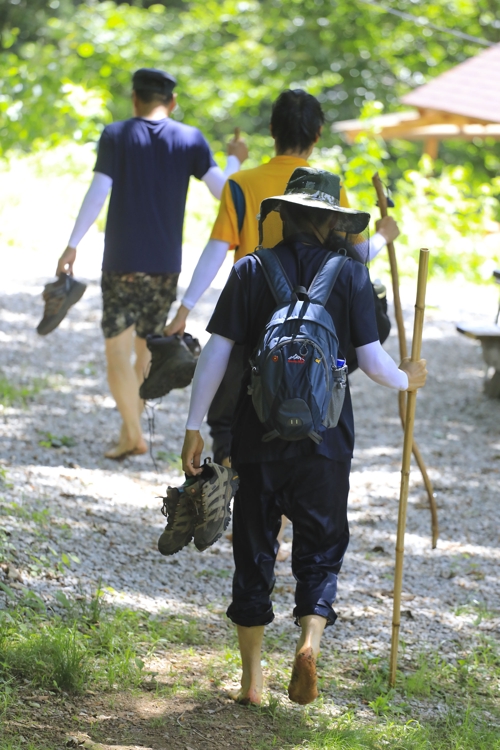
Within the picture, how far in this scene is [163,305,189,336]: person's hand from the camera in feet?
14.5

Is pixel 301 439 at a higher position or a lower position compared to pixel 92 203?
lower

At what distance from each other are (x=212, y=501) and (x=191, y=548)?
1935 mm

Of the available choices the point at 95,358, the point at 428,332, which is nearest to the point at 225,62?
the point at 428,332

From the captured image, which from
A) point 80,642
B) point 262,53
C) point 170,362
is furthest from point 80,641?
point 262,53

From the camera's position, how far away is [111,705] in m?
3.04

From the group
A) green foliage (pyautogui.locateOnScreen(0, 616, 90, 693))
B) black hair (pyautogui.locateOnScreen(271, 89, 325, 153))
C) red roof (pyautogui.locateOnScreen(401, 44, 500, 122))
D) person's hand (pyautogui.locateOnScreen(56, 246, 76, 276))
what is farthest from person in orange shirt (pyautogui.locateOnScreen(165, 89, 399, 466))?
red roof (pyautogui.locateOnScreen(401, 44, 500, 122))

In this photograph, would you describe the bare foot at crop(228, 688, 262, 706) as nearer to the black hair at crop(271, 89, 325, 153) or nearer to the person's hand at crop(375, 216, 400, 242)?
the person's hand at crop(375, 216, 400, 242)

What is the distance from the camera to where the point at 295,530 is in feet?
9.96

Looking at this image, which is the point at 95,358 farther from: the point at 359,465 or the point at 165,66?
the point at 165,66

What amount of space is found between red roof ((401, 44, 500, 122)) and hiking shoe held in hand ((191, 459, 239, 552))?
8402mm

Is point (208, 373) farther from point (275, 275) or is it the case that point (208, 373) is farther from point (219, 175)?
point (219, 175)

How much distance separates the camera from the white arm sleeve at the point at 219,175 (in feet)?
16.8

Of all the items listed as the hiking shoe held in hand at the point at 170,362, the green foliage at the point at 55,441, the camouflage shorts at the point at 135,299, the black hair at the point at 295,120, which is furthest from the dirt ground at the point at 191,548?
the black hair at the point at 295,120

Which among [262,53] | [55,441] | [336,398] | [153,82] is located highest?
[262,53]
